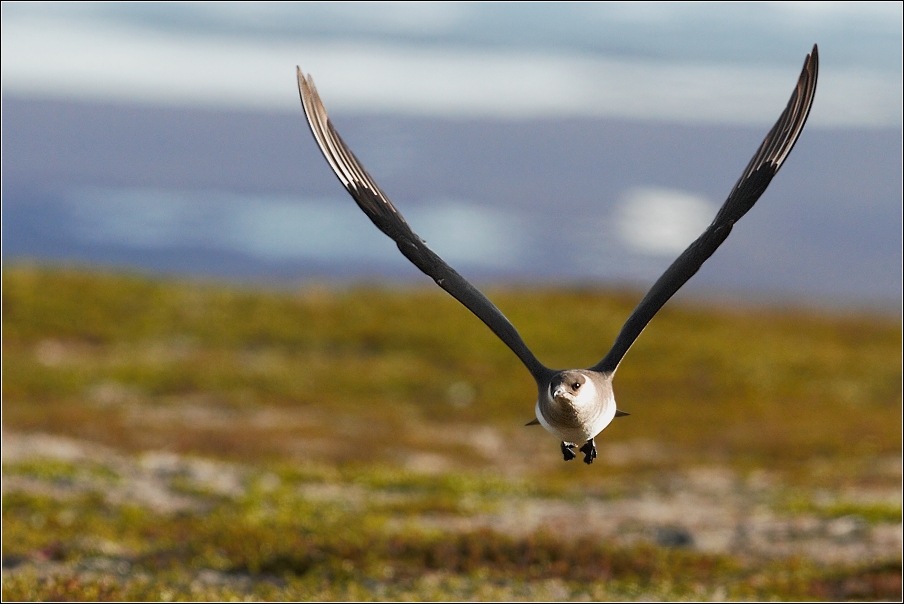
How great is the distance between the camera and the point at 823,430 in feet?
99.5

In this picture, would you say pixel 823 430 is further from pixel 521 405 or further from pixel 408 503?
pixel 408 503

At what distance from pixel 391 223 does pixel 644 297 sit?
2271mm

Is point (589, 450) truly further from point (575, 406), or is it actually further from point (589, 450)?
point (575, 406)

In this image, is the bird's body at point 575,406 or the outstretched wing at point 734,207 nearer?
the bird's body at point 575,406

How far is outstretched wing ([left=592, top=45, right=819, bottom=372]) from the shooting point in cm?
852

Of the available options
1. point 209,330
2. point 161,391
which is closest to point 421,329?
point 209,330

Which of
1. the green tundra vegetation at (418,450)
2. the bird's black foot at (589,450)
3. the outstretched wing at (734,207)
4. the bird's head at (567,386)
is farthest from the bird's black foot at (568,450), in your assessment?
the green tundra vegetation at (418,450)

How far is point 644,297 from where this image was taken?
861 cm

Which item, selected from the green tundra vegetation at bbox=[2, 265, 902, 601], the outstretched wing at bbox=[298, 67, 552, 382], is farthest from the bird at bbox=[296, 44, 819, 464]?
the green tundra vegetation at bbox=[2, 265, 902, 601]

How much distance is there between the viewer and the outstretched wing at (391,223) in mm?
8617

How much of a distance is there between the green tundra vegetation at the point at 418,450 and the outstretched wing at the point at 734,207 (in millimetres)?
5088

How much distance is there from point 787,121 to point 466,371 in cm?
2744

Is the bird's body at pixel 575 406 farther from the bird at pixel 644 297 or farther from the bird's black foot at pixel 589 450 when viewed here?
the bird's black foot at pixel 589 450

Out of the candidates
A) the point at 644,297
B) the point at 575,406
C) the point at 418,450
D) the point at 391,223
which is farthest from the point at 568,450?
the point at 418,450
